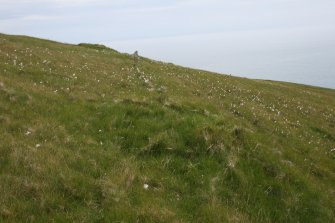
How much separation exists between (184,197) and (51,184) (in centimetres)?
323

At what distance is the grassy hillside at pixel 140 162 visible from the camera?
8.41m

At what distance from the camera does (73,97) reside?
1537 cm

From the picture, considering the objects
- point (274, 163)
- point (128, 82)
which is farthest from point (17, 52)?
point (274, 163)

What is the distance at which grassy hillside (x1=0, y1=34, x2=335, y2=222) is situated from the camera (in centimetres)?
841

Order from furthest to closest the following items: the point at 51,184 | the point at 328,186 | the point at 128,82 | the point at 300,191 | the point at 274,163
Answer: the point at 128,82, the point at 328,186, the point at 274,163, the point at 300,191, the point at 51,184

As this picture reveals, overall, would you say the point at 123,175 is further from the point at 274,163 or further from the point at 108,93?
the point at 108,93

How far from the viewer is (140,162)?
10719 mm

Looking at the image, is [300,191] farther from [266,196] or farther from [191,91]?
[191,91]

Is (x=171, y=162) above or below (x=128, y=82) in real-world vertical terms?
below

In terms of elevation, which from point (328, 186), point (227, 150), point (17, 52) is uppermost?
point (17, 52)

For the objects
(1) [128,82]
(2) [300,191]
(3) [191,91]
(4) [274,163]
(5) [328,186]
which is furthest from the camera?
(3) [191,91]

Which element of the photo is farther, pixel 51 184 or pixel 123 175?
pixel 123 175

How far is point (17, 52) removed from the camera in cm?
2322

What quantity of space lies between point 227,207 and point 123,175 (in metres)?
2.73
